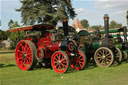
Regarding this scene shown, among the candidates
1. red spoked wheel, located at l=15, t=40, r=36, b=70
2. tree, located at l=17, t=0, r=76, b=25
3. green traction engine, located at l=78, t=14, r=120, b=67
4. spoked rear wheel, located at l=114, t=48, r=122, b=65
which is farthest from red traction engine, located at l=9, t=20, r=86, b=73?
tree, located at l=17, t=0, r=76, b=25

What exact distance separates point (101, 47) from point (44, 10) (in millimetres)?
17335

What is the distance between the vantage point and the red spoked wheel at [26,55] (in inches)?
304

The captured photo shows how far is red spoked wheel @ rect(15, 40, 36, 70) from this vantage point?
25.3 feet

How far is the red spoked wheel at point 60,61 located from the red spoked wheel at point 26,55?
101 centimetres

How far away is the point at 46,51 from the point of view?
313 inches

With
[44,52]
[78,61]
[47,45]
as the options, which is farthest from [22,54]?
[78,61]

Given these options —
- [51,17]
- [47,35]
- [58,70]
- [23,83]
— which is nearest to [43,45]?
[47,35]

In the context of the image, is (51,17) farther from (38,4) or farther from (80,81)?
(80,81)

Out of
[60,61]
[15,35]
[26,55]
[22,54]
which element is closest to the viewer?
[60,61]

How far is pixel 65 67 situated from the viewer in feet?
22.6

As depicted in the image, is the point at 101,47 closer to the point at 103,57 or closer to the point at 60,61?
the point at 103,57

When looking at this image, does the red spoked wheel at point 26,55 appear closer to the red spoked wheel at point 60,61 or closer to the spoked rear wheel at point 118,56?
the red spoked wheel at point 60,61

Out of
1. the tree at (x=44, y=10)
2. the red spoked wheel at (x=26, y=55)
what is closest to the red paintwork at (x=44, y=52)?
the red spoked wheel at (x=26, y=55)

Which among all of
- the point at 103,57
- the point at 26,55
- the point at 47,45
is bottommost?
the point at 103,57
